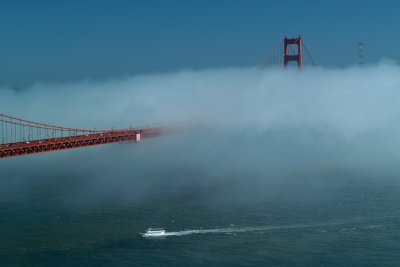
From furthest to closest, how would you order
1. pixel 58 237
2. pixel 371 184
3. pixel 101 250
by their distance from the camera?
pixel 371 184 < pixel 58 237 < pixel 101 250

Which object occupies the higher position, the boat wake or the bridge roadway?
the bridge roadway

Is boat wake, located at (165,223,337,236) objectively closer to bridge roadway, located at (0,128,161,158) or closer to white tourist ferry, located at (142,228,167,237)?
white tourist ferry, located at (142,228,167,237)

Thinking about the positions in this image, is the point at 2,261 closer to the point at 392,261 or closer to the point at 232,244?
the point at 232,244

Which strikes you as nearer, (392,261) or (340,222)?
Result: (392,261)

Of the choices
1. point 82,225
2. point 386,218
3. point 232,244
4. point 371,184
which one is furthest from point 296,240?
point 371,184

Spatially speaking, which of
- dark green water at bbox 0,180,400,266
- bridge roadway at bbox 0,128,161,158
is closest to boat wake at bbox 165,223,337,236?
dark green water at bbox 0,180,400,266

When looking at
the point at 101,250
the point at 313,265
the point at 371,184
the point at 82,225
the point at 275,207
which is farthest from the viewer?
the point at 371,184

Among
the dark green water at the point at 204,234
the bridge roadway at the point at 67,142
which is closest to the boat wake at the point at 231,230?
the dark green water at the point at 204,234
